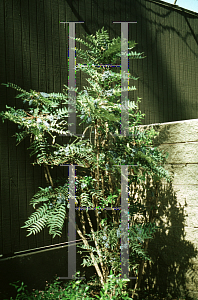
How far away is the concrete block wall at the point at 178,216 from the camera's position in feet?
6.38

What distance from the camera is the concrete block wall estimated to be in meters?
1.95

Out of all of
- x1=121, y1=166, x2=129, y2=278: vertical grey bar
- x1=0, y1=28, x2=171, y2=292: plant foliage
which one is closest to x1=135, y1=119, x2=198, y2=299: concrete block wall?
x1=0, y1=28, x2=171, y2=292: plant foliage

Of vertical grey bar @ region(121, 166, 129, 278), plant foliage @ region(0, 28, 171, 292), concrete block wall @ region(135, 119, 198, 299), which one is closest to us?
plant foliage @ region(0, 28, 171, 292)

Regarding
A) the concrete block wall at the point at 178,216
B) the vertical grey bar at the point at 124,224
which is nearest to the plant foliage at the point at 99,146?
the vertical grey bar at the point at 124,224

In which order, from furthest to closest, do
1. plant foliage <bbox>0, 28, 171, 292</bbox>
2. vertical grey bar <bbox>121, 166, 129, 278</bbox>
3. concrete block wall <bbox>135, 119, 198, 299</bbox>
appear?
concrete block wall <bbox>135, 119, 198, 299</bbox>
vertical grey bar <bbox>121, 166, 129, 278</bbox>
plant foliage <bbox>0, 28, 171, 292</bbox>

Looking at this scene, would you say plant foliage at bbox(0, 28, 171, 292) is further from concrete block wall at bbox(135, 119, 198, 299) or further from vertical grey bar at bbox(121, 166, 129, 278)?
concrete block wall at bbox(135, 119, 198, 299)

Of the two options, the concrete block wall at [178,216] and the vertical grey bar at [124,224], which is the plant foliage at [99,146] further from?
the concrete block wall at [178,216]

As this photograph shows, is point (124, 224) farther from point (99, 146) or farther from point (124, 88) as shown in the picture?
point (124, 88)

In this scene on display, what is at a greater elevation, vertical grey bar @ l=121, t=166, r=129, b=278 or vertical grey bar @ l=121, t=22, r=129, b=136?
vertical grey bar @ l=121, t=22, r=129, b=136

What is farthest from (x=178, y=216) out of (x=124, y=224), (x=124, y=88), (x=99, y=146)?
(x=124, y=88)

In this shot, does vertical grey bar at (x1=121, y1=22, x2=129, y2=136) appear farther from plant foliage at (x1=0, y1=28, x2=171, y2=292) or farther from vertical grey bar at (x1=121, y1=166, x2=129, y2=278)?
vertical grey bar at (x1=121, y1=166, x2=129, y2=278)

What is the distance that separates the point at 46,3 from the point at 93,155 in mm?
1612

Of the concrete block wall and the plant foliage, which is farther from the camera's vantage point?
the concrete block wall

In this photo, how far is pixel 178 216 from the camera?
2.02m
